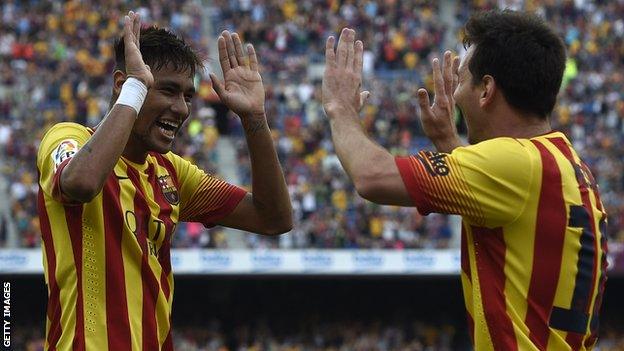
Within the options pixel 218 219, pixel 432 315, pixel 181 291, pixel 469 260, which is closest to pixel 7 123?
pixel 181 291

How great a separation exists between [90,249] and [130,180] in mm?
412

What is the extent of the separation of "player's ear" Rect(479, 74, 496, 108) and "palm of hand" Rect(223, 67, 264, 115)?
1240mm

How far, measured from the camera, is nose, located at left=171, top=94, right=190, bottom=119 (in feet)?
18.2

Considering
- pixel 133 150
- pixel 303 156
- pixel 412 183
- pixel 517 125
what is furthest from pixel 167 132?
pixel 303 156

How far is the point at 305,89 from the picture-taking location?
26.5 metres

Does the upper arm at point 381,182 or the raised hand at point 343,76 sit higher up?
the raised hand at point 343,76

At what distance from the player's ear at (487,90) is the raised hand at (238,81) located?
1240mm

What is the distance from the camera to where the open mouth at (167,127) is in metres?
5.53

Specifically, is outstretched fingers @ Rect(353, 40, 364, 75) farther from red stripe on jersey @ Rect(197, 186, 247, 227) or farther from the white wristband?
red stripe on jersey @ Rect(197, 186, 247, 227)

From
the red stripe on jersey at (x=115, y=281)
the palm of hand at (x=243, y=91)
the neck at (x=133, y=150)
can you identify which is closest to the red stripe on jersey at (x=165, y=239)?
the neck at (x=133, y=150)

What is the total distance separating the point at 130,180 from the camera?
5406mm

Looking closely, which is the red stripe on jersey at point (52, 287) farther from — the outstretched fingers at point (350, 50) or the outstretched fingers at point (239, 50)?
the outstretched fingers at point (350, 50)

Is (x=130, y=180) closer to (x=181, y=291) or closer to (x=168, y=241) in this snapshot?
(x=168, y=241)

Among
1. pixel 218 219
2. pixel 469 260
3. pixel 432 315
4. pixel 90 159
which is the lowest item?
pixel 432 315
